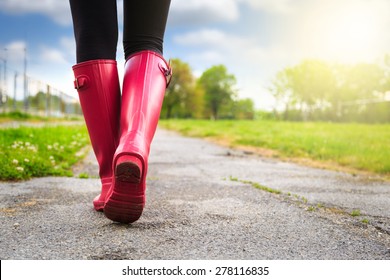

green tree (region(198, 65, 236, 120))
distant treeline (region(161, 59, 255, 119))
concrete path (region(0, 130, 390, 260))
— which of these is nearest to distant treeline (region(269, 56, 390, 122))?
distant treeline (region(161, 59, 255, 119))

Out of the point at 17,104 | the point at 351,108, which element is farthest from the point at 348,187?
the point at 351,108

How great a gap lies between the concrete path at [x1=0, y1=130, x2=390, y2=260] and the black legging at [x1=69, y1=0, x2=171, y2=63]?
0.65 metres

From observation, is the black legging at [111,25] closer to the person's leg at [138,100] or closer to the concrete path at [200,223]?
the person's leg at [138,100]

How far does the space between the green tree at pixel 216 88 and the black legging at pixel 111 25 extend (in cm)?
5541

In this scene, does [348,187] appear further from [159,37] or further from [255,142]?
[255,142]

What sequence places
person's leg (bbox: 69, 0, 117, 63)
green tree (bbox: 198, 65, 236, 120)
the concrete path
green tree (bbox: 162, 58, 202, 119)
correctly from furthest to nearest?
green tree (bbox: 198, 65, 236, 120)
green tree (bbox: 162, 58, 202, 119)
person's leg (bbox: 69, 0, 117, 63)
the concrete path

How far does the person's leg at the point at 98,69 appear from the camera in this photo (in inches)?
57.4

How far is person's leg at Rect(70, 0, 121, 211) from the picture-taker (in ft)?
4.79

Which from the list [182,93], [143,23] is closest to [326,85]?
[182,93]

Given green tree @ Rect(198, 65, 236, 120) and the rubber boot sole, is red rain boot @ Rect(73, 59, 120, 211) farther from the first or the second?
green tree @ Rect(198, 65, 236, 120)

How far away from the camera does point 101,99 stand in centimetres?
151

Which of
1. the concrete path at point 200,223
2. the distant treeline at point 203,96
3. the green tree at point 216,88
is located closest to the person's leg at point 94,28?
the concrete path at point 200,223

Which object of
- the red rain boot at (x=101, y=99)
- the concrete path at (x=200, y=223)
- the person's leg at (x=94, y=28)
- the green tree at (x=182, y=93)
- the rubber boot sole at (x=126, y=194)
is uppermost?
the green tree at (x=182, y=93)

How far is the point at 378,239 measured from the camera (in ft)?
4.66
